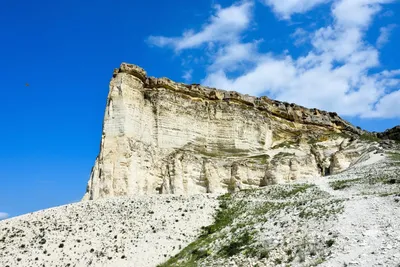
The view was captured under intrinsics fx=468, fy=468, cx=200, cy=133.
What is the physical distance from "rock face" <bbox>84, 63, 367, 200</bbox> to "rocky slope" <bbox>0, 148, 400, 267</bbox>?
10.3 meters

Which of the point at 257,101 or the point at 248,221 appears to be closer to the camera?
the point at 248,221

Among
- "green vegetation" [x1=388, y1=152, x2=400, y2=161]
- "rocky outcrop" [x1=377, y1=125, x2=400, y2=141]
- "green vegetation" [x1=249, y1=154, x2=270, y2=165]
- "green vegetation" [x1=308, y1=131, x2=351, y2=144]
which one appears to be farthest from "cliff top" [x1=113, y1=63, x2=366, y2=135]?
"green vegetation" [x1=388, y1=152, x2=400, y2=161]

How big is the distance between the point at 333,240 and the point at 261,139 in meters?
48.2

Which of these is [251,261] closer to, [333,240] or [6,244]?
[333,240]

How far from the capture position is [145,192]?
51.9m

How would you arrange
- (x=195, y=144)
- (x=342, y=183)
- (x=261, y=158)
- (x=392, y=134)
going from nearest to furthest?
(x=342, y=183), (x=195, y=144), (x=261, y=158), (x=392, y=134)

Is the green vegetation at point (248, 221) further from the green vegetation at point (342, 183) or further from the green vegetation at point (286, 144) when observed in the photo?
the green vegetation at point (286, 144)

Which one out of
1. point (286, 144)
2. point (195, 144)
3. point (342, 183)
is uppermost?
point (286, 144)

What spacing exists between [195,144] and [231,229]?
31.6 meters

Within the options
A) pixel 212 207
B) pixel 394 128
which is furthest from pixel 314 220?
pixel 394 128

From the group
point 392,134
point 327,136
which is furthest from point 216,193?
point 392,134

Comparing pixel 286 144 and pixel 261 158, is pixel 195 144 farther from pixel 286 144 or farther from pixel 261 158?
pixel 286 144

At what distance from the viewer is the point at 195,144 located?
61500 mm

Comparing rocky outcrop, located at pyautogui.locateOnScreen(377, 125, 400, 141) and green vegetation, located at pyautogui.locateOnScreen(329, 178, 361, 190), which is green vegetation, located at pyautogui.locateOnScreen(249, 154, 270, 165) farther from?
rocky outcrop, located at pyautogui.locateOnScreen(377, 125, 400, 141)
